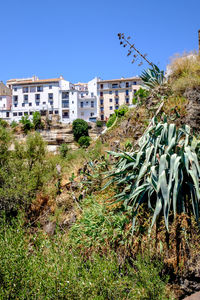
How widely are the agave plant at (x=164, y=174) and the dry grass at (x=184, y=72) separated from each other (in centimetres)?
317

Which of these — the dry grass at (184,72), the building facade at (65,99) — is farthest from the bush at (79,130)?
the dry grass at (184,72)

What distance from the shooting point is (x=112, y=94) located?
67.9 metres

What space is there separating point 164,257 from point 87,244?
5.16 feet

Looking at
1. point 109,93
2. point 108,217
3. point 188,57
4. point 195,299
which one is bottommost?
point 195,299

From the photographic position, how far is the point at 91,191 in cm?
725

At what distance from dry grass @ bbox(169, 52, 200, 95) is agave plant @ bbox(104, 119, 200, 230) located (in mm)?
3170

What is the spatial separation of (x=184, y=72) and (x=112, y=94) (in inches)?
2353

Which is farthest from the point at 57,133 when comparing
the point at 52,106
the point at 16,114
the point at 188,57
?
the point at 188,57

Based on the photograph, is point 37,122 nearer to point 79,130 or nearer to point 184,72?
point 79,130

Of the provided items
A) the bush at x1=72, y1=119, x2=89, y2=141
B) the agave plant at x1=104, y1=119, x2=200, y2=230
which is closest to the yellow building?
the bush at x1=72, y1=119, x2=89, y2=141

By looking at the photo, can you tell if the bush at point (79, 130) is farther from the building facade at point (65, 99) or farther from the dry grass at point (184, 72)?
the dry grass at point (184, 72)

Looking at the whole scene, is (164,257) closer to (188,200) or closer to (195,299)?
(195,299)

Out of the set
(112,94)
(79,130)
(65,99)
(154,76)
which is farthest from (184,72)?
(65,99)

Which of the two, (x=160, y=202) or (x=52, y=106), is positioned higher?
(x=52, y=106)
